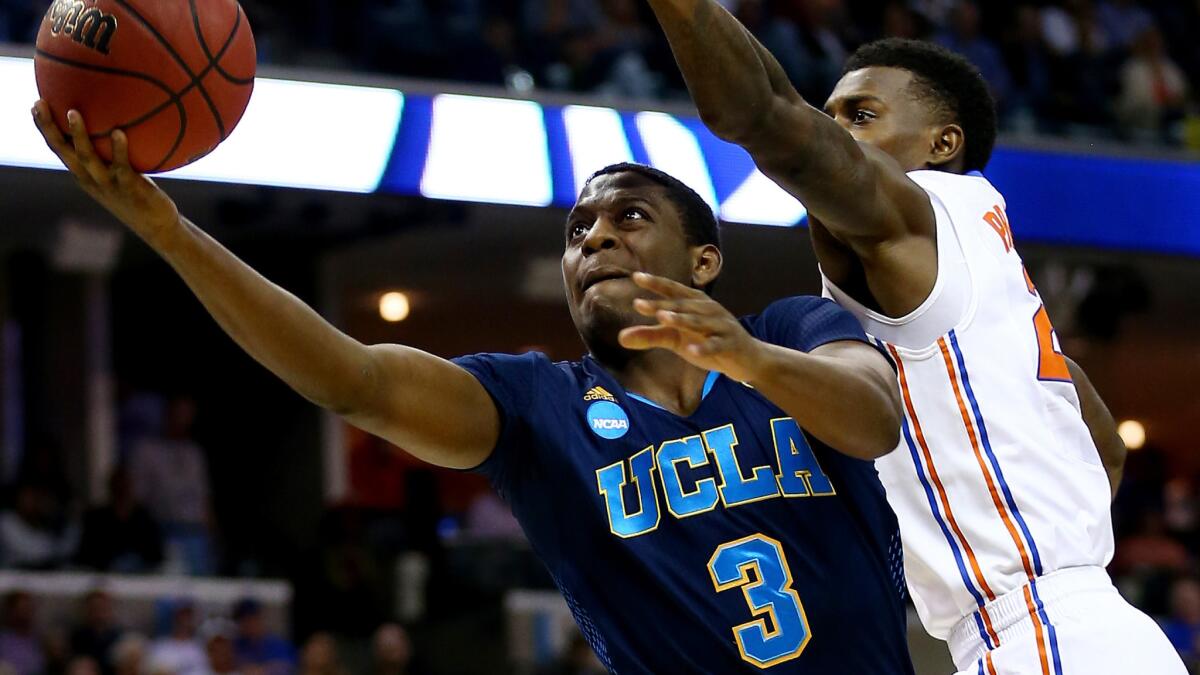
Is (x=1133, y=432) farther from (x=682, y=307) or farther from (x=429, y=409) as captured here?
(x=682, y=307)

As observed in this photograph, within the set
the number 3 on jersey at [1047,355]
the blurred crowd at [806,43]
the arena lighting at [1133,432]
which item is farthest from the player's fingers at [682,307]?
the arena lighting at [1133,432]

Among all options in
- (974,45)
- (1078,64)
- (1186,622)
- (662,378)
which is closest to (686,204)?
(662,378)

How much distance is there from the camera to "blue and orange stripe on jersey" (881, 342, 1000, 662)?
382cm

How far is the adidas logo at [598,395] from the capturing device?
383cm

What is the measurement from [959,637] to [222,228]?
470 inches

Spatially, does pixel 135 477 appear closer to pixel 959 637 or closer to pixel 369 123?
pixel 369 123

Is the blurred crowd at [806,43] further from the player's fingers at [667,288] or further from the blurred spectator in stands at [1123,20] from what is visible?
the player's fingers at [667,288]

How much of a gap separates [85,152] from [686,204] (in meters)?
1.40

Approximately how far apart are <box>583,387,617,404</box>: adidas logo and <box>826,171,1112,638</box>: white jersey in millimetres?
624

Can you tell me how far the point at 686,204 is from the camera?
13.1 ft

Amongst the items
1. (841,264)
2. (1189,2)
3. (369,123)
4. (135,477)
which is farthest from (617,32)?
(841,264)

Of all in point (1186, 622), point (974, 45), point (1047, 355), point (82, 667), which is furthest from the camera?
point (974, 45)

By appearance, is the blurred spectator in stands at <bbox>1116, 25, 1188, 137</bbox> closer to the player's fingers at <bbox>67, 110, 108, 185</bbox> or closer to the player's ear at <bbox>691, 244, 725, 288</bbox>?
the player's ear at <bbox>691, 244, 725, 288</bbox>

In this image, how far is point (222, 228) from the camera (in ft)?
49.3
